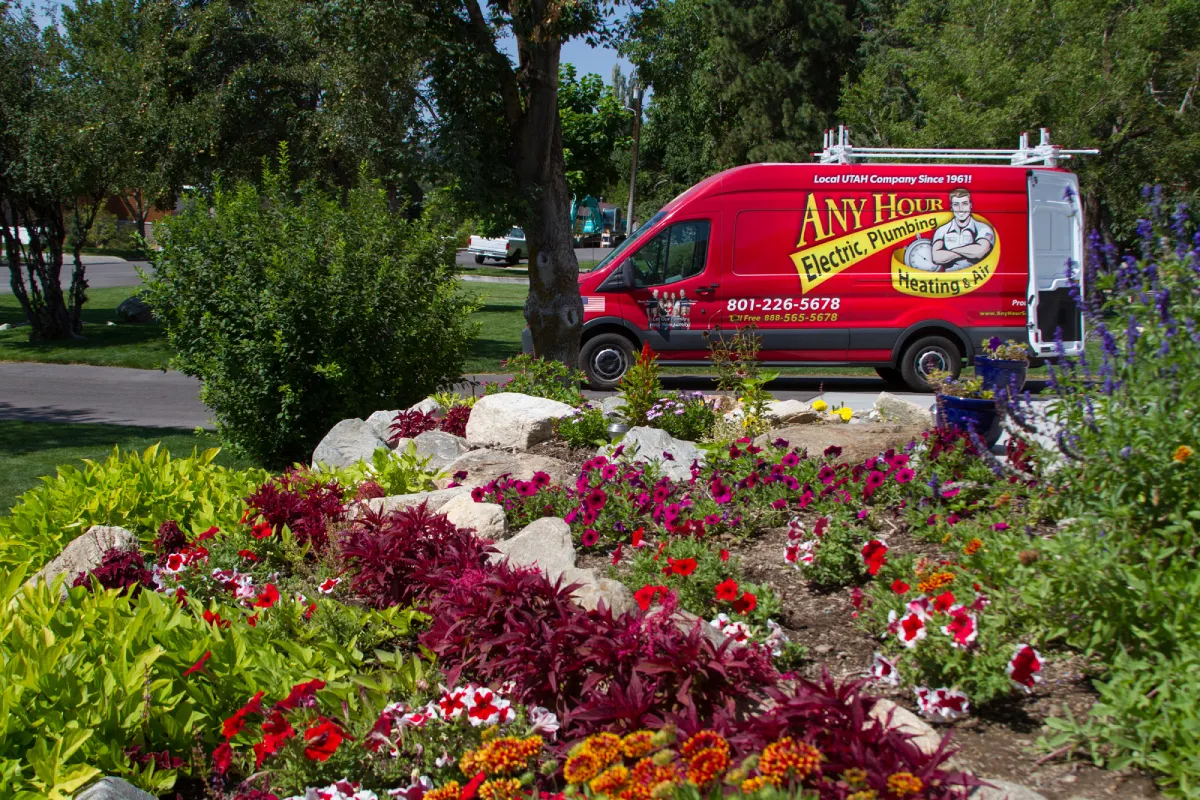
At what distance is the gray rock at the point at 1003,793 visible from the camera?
249 centimetres

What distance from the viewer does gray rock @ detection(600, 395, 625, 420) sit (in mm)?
7074

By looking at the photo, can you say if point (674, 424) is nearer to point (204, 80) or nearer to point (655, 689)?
point (655, 689)

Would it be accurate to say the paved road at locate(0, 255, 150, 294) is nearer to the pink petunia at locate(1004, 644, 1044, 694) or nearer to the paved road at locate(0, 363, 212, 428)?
the paved road at locate(0, 363, 212, 428)

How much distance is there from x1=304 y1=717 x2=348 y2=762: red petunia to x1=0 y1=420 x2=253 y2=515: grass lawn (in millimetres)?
5512

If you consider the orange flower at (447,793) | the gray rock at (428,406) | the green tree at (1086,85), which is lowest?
the orange flower at (447,793)

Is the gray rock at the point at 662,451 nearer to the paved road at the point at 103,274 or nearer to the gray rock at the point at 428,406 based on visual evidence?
the gray rock at the point at 428,406

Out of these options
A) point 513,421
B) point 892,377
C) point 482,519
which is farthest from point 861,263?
point 482,519

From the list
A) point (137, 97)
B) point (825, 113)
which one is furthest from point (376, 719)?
point (825, 113)

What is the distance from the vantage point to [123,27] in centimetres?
1744

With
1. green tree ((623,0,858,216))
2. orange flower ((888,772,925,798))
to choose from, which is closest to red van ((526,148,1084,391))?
orange flower ((888,772,925,798))

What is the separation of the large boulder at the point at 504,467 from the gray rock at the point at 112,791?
294 cm

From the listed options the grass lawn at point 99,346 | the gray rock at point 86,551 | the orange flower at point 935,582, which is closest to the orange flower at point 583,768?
the orange flower at point 935,582

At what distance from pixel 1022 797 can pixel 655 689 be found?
99 cm

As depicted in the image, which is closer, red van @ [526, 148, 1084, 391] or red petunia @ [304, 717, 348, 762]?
red petunia @ [304, 717, 348, 762]
